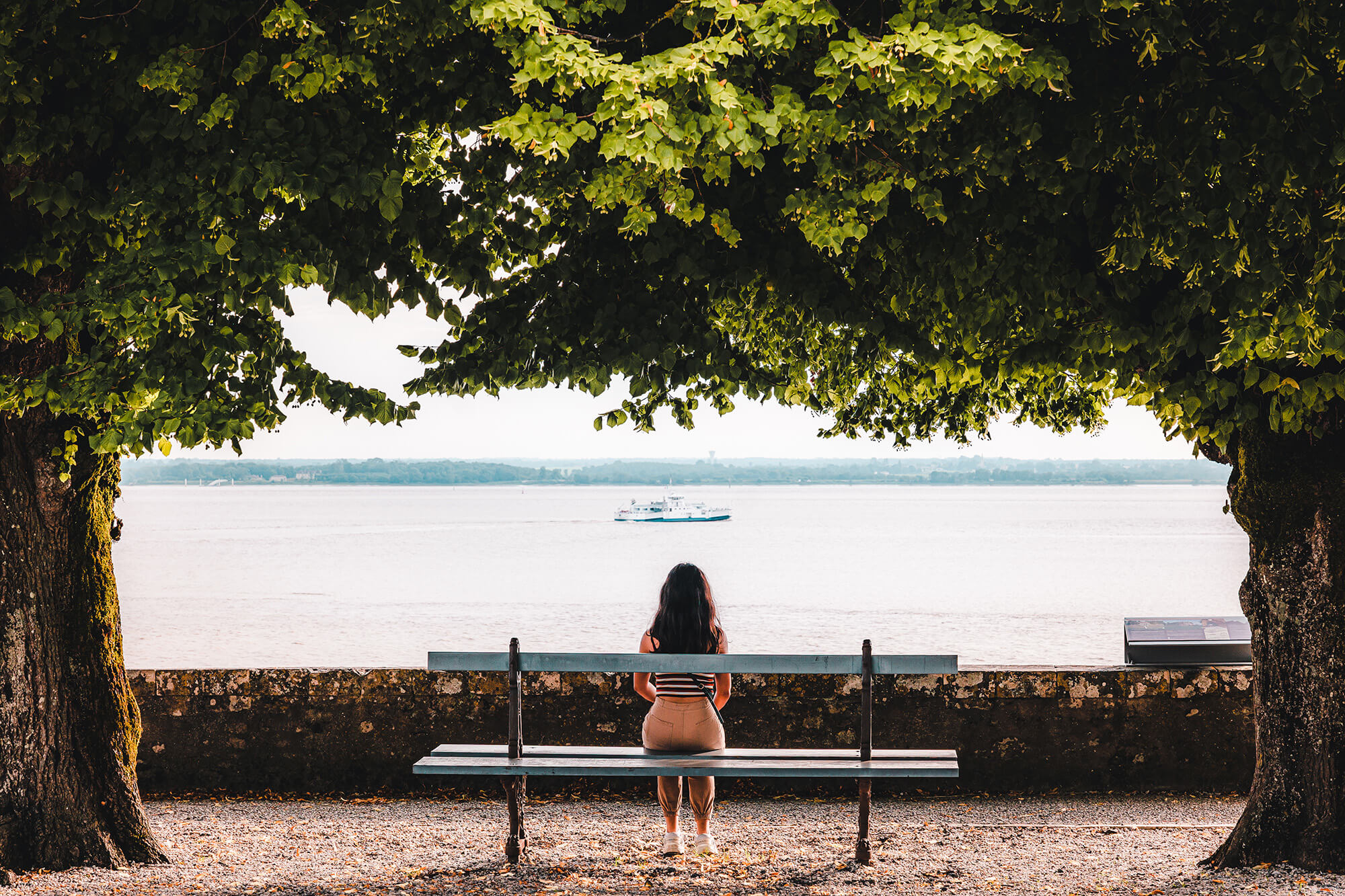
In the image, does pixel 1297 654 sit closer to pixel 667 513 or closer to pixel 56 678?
pixel 56 678

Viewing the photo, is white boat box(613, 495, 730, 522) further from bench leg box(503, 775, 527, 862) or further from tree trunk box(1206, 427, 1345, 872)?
tree trunk box(1206, 427, 1345, 872)

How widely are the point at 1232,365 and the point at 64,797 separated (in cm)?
647

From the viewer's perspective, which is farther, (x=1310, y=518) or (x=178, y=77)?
(x=1310, y=518)

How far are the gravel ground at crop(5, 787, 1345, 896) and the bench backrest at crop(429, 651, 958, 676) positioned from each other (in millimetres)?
1064

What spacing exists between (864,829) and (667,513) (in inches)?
5509

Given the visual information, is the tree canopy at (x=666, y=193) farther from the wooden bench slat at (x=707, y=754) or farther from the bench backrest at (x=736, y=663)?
the wooden bench slat at (x=707, y=754)

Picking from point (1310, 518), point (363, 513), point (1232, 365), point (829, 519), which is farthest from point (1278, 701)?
point (363, 513)

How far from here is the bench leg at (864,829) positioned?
594cm

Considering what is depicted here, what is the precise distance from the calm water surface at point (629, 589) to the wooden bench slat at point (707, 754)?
21.0 m

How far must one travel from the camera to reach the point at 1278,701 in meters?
5.82

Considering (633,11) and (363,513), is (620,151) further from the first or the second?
(363,513)

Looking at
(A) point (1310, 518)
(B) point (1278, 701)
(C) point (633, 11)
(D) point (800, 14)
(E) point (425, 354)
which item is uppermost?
(C) point (633, 11)

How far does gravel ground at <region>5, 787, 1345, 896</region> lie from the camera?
Result: 5.55 m

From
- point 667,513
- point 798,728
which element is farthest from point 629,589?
point 667,513
